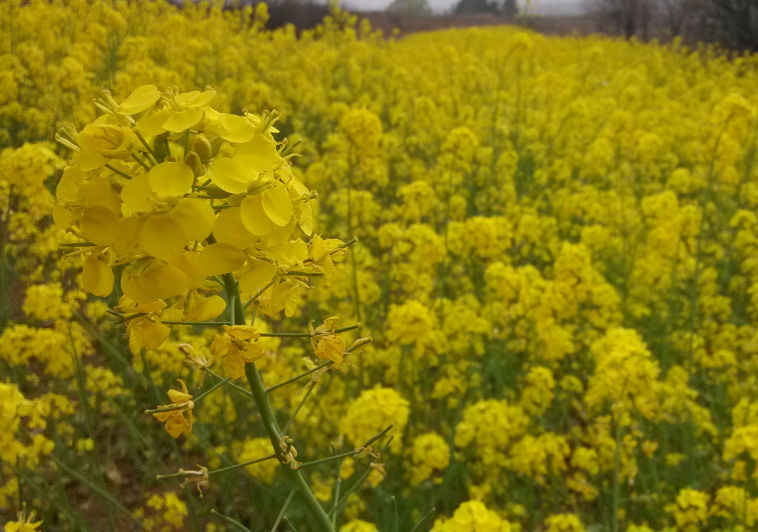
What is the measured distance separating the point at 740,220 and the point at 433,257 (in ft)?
9.63

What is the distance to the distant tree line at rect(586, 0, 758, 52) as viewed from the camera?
683 inches

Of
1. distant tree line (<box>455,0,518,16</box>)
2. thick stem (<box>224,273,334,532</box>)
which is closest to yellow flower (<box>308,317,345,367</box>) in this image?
thick stem (<box>224,273,334,532</box>)

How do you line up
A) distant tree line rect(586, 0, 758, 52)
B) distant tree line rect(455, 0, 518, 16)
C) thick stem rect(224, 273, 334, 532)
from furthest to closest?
distant tree line rect(455, 0, 518, 16) → distant tree line rect(586, 0, 758, 52) → thick stem rect(224, 273, 334, 532)

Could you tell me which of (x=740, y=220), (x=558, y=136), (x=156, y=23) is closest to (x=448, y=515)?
(x=740, y=220)

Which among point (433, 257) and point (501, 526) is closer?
point (501, 526)

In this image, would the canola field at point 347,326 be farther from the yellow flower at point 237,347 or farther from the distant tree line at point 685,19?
the distant tree line at point 685,19

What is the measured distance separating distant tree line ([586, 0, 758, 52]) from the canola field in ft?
41.0

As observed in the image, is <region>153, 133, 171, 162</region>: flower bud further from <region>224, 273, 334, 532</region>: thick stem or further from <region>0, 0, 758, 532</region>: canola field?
<region>224, 273, 334, 532</region>: thick stem

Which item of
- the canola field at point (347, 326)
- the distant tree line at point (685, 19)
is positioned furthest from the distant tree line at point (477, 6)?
the canola field at point (347, 326)

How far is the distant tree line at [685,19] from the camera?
57.0 ft

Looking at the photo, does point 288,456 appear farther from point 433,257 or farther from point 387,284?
point 387,284

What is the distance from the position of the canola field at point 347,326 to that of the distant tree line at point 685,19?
12.5 m

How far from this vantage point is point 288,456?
3.81 feet

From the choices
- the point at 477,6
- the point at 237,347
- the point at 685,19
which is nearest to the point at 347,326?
the point at 237,347
